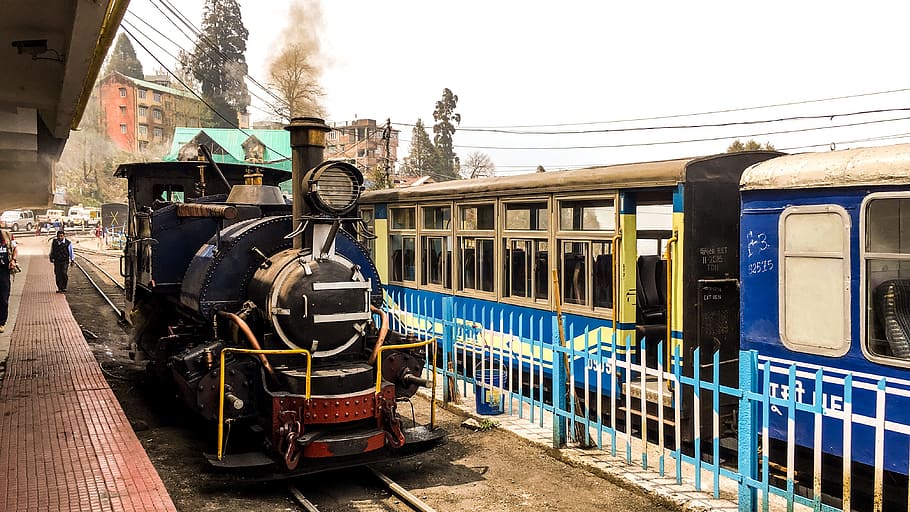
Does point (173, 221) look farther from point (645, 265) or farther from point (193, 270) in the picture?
point (645, 265)

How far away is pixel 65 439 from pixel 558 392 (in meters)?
4.79

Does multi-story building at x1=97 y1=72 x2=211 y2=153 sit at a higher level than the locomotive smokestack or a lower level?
higher

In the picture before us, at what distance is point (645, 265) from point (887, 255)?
3.45m

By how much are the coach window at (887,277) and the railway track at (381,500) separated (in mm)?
3565

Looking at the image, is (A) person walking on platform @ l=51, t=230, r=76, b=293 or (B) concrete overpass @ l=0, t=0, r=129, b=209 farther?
(A) person walking on platform @ l=51, t=230, r=76, b=293

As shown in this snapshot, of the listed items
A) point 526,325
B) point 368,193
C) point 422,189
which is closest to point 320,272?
point 526,325

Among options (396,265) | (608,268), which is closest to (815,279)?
(608,268)

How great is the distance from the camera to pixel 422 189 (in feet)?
37.3

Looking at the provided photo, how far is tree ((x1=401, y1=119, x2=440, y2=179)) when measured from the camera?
63.2 meters

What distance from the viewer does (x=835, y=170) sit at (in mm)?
5598

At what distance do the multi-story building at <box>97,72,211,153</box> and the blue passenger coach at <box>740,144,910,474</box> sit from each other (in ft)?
223

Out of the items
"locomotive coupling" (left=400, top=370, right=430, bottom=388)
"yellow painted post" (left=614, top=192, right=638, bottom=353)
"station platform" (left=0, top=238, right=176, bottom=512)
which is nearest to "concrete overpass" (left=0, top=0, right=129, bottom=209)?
"station platform" (left=0, top=238, right=176, bottom=512)

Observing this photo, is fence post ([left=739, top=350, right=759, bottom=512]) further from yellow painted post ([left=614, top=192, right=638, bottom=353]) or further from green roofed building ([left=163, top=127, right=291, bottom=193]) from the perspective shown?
green roofed building ([left=163, top=127, right=291, bottom=193])

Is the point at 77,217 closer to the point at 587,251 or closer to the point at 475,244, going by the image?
the point at 475,244
